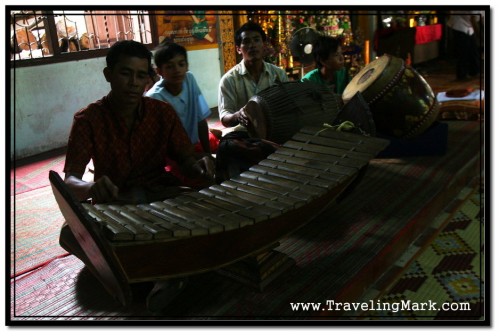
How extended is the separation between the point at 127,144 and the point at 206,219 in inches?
27.7

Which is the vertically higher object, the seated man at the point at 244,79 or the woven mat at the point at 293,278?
the seated man at the point at 244,79

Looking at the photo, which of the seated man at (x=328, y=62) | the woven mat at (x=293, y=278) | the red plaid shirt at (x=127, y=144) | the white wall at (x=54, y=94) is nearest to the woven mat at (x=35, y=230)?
the woven mat at (x=293, y=278)

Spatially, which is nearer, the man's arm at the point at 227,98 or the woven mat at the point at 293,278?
the woven mat at the point at 293,278

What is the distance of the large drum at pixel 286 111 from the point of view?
271 centimetres

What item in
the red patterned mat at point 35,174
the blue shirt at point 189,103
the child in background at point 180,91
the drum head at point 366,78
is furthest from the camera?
the red patterned mat at point 35,174

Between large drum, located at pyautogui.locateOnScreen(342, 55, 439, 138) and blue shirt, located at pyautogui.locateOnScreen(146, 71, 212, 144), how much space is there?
1097 millimetres

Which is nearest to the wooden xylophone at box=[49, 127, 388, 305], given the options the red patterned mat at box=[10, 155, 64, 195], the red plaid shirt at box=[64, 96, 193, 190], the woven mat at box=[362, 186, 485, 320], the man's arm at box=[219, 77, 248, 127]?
the red plaid shirt at box=[64, 96, 193, 190]

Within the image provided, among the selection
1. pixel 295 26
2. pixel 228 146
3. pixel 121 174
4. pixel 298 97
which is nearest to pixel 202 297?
pixel 121 174

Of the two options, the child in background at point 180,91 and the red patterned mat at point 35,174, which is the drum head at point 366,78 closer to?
the child in background at point 180,91

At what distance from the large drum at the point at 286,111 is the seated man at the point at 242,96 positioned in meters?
0.11

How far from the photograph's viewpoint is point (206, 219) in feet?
5.18

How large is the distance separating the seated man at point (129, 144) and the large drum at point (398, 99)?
1637 millimetres

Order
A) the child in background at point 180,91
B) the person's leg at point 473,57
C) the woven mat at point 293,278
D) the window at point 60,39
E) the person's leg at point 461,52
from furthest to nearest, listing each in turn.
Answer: the person's leg at point 461,52 < the person's leg at point 473,57 < the window at point 60,39 < the child in background at point 180,91 < the woven mat at point 293,278

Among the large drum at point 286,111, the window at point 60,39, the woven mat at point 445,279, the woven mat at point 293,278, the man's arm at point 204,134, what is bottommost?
the woven mat at point 445,279
